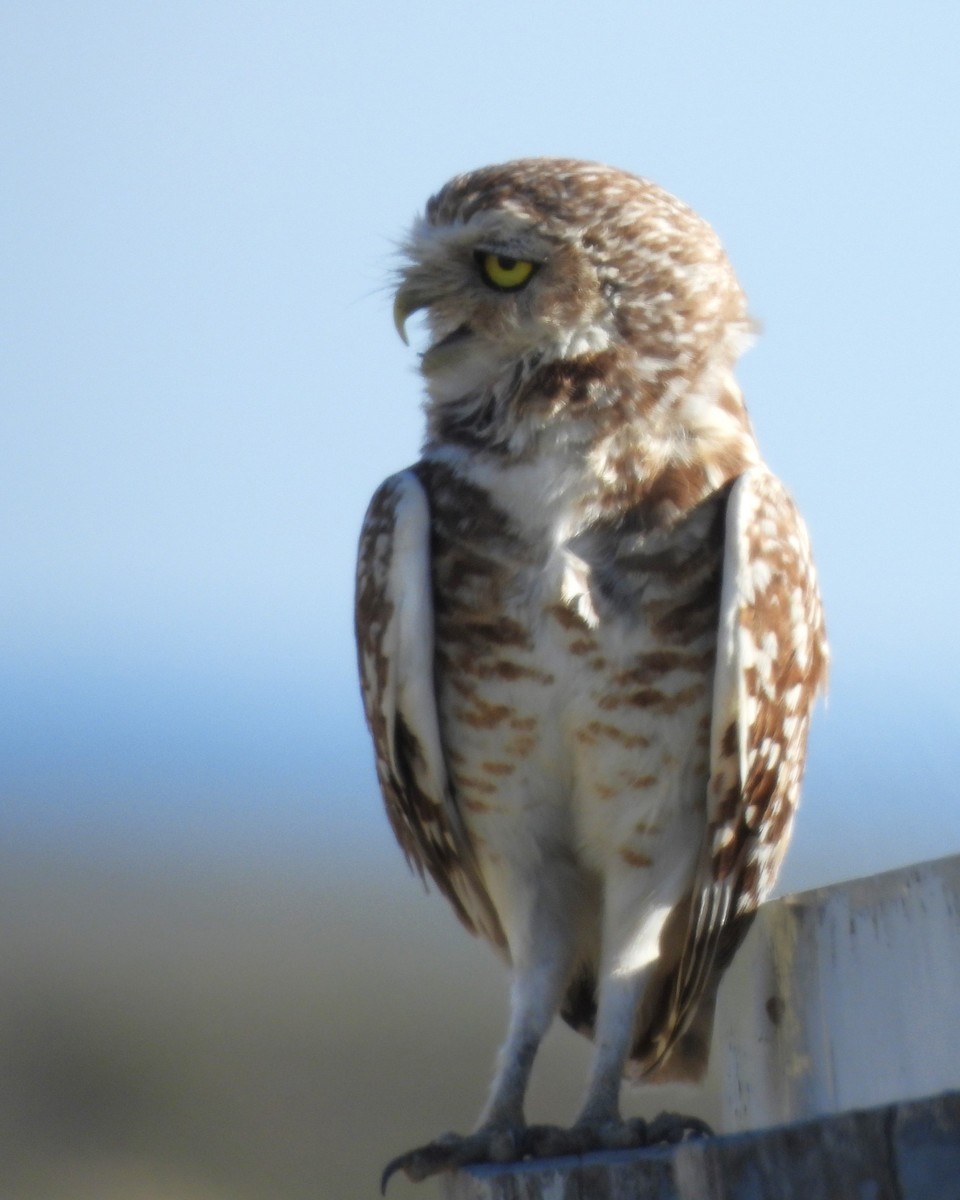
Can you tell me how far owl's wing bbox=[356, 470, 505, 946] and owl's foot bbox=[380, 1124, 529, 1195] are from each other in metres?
0.64

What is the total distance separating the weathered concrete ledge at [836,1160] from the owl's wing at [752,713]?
3.46 feet

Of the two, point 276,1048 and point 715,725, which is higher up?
point 715,725

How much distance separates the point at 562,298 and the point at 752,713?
2.73ft

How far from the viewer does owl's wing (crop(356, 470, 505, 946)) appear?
11.4 feet

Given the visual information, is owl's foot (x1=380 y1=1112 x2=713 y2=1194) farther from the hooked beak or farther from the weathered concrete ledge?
the hooked beak

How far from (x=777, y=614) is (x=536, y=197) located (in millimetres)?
902

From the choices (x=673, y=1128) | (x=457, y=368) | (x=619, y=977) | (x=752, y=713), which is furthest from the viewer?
(x=457, y=368)

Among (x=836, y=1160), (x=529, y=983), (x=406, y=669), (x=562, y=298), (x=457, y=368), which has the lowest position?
(x=529, y=983)

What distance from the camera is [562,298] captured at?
138 inches

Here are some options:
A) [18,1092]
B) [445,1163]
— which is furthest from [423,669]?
[18,1092]

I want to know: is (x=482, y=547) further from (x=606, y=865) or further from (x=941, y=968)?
(x=941, y=968)

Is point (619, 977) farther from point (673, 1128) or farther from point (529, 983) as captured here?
point (673, 1128)

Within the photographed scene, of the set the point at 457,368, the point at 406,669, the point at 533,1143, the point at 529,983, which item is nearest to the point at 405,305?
the point at 457,368

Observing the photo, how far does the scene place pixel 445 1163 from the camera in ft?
10.0
